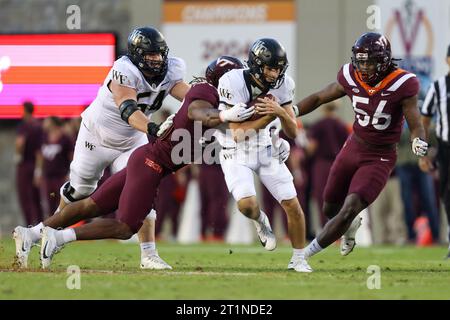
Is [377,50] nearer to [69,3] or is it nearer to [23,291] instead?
[23,291]

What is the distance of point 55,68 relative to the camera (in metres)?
15.0

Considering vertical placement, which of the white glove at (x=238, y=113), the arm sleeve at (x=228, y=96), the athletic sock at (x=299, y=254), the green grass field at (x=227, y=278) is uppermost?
the arm sleeve at (x=228, y=96)

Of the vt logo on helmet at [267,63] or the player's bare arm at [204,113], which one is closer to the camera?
the player's bare arm at [204,113]

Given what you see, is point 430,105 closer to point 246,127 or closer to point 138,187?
point 246,127

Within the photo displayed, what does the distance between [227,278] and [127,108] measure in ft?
4.82

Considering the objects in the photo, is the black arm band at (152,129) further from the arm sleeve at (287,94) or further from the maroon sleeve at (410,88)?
the maroon sleeve at (410,88)

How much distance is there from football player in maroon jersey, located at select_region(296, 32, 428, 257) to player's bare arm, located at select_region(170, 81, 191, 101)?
0.86 m

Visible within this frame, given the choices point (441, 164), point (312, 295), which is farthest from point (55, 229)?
point (441, 164)

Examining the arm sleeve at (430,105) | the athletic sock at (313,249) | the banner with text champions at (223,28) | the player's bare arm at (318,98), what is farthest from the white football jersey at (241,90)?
the banner with text champions at (223,28)

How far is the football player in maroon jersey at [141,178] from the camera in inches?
298

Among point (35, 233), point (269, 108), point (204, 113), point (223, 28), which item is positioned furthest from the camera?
point (223, 28)

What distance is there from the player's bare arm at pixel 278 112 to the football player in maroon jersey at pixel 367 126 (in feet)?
2.07

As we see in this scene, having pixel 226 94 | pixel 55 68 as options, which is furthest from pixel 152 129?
pixel 55 68
